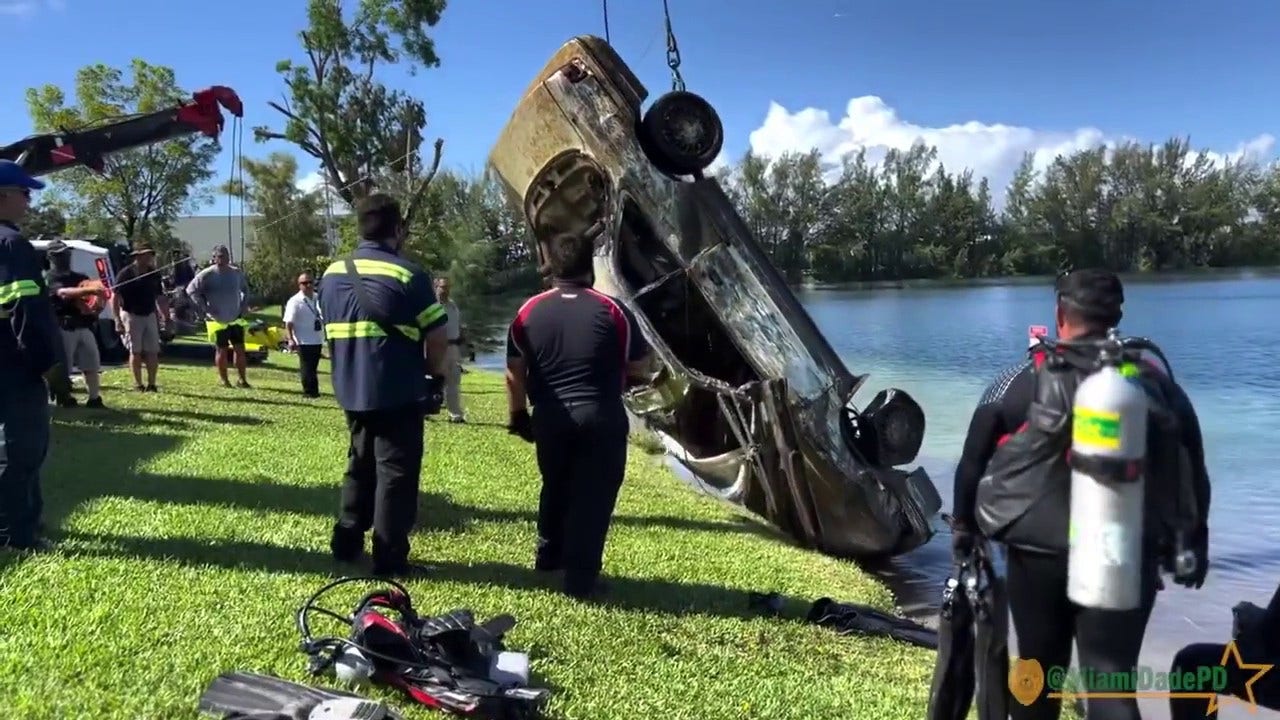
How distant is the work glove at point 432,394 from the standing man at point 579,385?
0.44 m

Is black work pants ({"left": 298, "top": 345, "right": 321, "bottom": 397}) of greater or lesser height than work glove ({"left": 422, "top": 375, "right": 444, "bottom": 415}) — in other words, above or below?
below

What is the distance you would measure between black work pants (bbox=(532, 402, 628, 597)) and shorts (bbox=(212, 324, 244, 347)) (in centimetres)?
995

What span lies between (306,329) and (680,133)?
22.1 feet

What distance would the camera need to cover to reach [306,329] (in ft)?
44.2

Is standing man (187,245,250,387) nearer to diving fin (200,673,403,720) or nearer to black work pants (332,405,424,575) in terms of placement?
black work pants (332,405,424,575)

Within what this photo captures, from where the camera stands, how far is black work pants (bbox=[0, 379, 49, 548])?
4965mm

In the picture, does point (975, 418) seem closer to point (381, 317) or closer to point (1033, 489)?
point (1033, 489)

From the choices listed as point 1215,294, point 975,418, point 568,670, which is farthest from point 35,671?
point 1215,294

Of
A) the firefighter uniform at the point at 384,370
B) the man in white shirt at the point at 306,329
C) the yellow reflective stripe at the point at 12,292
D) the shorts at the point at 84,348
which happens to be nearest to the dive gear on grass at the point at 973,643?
the firefighter uniform at the point at 384,370

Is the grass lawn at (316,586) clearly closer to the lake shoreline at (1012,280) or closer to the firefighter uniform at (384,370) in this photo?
the firefighter uniform at (384,370)

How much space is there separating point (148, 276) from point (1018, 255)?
60891 mm

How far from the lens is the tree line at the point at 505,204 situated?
30.4 metres

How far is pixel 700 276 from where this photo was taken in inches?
342

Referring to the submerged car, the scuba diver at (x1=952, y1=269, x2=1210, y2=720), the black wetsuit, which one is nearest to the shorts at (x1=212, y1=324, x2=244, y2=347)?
the submerged car
